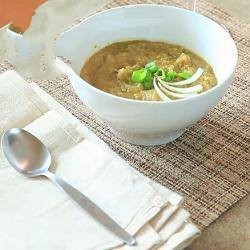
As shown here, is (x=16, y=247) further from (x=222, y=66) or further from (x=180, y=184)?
(x=222, y=66)

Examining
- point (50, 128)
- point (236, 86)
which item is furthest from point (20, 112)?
point (236, 86)

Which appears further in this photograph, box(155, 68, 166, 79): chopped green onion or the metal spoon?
box(155, 68, 166, 79): chopped green onion

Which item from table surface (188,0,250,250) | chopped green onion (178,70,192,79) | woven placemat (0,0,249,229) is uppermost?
chopped green onion (178,70,192,79)

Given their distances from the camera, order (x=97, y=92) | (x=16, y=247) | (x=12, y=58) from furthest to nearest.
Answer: (x=12, y=58), (x=97, y=92), (x=16, y=247)

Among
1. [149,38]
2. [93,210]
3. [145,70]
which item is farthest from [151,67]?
[93,210]

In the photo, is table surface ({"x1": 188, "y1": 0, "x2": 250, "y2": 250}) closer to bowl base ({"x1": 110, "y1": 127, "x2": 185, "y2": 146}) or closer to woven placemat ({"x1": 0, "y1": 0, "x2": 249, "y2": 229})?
woven placemat ({"x1": 0, "y1": 0, "x2": 249, "y2": 229})

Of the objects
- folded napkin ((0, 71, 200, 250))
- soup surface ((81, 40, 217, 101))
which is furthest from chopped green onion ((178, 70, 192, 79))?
folded napkin ((0, 71, 200, 250))

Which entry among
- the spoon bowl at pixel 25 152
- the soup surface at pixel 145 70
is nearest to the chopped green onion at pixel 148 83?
the soup surface at pixel 145 70
